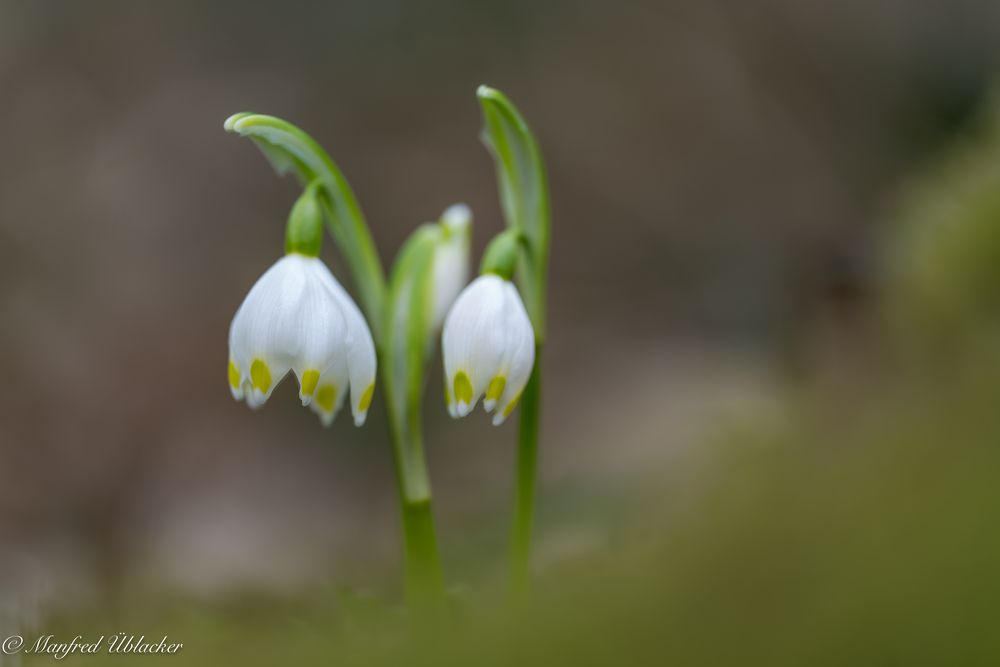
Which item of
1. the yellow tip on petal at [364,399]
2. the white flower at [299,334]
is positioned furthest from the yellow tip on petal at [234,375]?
the yellow tip on petal at [364,399]

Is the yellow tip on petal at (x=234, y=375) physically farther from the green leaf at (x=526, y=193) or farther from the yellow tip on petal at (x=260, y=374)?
the green leaf at (x=526, y=193)

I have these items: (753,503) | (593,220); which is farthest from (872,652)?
(593,220)

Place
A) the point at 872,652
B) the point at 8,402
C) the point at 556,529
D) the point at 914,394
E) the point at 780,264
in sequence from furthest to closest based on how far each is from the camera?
the point at 780,264 < the point at 8,402 < the point at 556,529 < the point at 914,394 < the point at 872,652

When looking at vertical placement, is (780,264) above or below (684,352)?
above

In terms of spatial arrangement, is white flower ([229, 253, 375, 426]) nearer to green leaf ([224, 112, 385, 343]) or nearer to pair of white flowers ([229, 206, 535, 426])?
pair of white flowers ([229, 206, 535, 426])

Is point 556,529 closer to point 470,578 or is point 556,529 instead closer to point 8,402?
point 470,578

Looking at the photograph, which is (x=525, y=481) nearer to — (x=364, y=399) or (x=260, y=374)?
(x=364, y=399)

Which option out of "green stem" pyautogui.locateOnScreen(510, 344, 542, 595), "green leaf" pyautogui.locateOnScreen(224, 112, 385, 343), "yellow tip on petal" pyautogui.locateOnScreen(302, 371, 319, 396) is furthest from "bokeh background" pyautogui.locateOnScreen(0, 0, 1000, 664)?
"yellow tip on petal" pyautogui.locateOnScreen(302, 371, 319, 396)

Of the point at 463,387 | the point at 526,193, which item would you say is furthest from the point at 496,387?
the point at 526,193
